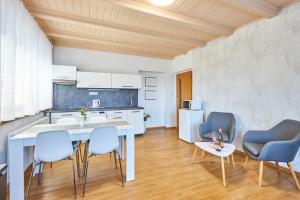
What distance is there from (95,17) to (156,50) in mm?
2262

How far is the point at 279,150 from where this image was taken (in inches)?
83.2

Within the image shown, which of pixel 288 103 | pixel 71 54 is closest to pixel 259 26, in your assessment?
pixel 288 103

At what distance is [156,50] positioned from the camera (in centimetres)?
474

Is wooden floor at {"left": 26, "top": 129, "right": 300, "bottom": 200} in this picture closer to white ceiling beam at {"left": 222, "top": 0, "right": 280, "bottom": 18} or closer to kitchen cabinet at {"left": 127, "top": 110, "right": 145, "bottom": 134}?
kitchen cabinet at {"left": 127, "top": 110, "right": 145, "bottom": 134}

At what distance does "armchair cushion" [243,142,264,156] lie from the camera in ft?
7.38

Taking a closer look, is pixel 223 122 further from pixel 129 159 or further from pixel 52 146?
pixel 52 146

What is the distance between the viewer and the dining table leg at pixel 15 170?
1775 mm

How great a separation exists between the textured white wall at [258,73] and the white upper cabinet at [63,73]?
356 cm

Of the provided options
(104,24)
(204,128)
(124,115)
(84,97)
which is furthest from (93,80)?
(204,128)

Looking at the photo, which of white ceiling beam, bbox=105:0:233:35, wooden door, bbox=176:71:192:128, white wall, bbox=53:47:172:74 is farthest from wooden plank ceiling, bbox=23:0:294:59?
wooden door, bbox=176:71:192:128

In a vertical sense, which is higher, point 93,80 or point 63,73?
point 63,73

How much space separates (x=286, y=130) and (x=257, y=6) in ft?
6.32

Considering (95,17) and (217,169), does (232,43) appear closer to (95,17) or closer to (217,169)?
(217,169)

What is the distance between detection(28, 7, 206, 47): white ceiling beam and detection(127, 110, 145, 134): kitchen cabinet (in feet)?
7.22
